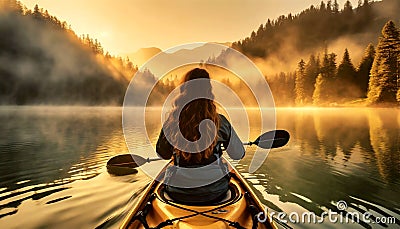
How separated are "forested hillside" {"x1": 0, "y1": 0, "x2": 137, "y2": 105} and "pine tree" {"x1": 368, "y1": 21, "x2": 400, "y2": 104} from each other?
121m

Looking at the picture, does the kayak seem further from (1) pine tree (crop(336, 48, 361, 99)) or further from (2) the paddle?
(1) pine tree (crop(336, 48, 361, 99))

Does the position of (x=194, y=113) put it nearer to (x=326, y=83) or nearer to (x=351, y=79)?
(x=351, y=79)

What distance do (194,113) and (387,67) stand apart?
211ft

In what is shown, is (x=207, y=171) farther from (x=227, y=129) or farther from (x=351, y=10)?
(x=351, y=10)

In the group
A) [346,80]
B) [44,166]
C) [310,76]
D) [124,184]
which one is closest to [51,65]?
[310,76]

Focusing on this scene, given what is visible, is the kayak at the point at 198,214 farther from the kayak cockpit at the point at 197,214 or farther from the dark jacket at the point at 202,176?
the dark jacket at the point at 202,176

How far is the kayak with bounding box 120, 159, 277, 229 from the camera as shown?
3.71 meters

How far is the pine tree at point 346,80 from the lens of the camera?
7775cm

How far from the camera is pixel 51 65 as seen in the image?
156 meters

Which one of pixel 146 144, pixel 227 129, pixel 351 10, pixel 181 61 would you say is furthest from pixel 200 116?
pixel 351 10

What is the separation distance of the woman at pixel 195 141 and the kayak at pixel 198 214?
182 millimetres

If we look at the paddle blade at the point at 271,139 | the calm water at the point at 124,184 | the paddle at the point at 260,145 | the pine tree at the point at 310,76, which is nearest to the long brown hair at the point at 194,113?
the calm water at the point at 124,184

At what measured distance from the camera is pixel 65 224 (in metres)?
5.86

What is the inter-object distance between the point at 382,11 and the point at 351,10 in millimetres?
19665
